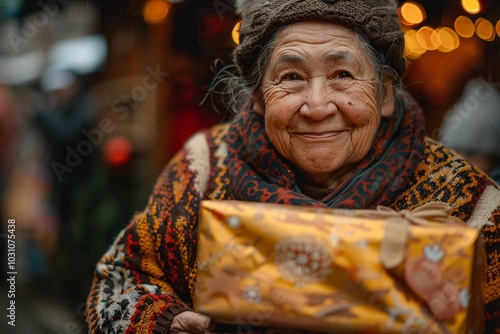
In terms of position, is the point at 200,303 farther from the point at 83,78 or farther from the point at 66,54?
the point at 66,54

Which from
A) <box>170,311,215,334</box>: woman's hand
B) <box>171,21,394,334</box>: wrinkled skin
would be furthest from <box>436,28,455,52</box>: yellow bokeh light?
<box>170,311,215,334</box>: woman's hand

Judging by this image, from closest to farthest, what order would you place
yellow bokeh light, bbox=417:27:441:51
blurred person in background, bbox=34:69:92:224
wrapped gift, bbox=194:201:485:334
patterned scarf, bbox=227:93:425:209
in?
→ 1. wrapped gift, bbox=194:201:485:334
2. patterned scarf, bbox=227:93:425:209
3. yellow bokeh light, bbox=417:27:441:51
4. blurred person in background, bbox=34:69:92:224

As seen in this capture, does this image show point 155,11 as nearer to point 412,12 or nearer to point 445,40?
point 412,12

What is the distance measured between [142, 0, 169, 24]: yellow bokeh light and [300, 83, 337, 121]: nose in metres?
2.94

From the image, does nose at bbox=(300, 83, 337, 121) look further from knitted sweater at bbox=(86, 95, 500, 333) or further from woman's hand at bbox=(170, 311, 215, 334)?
woman's hand at bbox=(170, 311, 215, 334)

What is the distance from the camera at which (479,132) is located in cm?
350

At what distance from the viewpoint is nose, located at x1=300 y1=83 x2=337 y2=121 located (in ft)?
6.09

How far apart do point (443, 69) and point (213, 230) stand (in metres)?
3.52

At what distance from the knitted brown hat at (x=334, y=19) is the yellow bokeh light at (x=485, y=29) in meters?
2.17

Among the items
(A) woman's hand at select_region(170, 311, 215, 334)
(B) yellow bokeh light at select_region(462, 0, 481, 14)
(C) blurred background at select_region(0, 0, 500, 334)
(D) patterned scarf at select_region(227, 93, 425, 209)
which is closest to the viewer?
(A) woman's hand at select_region(170, 311, 215, 334)

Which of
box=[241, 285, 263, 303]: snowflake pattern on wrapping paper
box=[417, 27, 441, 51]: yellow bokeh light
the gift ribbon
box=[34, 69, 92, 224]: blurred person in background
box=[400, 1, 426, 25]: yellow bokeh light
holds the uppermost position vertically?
box=[400, 1, 426, 25]: yellow bokeh light

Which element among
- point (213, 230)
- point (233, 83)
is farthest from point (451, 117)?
point (213, 230)

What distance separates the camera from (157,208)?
221cm

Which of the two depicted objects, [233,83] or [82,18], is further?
[82,18]
